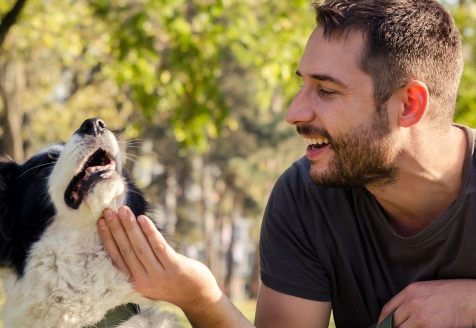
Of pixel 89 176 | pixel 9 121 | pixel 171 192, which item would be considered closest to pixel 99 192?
pixel 89 176

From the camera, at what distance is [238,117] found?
92.0ft

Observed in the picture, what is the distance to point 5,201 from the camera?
2871 millimetres

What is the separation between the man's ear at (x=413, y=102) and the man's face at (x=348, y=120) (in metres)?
0.08

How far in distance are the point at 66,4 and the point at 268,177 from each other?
55.3ft

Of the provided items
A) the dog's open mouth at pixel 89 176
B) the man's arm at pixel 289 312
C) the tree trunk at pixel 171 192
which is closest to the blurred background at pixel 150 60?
→ the dog's open mouth at pixel 89 176

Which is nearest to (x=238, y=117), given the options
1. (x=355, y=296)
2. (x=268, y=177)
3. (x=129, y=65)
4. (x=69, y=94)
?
(x=268, y=177)

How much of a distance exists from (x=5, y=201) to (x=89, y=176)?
1.85 ft

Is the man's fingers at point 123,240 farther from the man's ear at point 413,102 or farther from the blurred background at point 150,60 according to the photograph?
the man's ear at point 413,102

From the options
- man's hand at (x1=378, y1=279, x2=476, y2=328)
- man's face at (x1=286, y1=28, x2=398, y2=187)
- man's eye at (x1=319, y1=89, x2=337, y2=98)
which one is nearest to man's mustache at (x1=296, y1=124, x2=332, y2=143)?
man's face at (x1=286, y1=28, x2=398, y2=187)

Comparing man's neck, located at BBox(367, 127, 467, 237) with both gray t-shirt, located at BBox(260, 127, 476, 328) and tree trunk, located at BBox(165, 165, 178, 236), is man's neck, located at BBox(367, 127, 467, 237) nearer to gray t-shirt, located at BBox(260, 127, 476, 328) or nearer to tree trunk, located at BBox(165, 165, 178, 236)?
gray t-shirt, located at BBox(260, 127, 476, 328)

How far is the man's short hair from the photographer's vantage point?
2770mm

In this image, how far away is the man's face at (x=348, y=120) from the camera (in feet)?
9.10

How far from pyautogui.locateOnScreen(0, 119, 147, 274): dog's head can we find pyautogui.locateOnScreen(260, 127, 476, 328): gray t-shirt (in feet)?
2.35

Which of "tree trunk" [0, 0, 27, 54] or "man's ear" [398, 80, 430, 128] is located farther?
"tree trunk" [0, 0, 27, 54]
